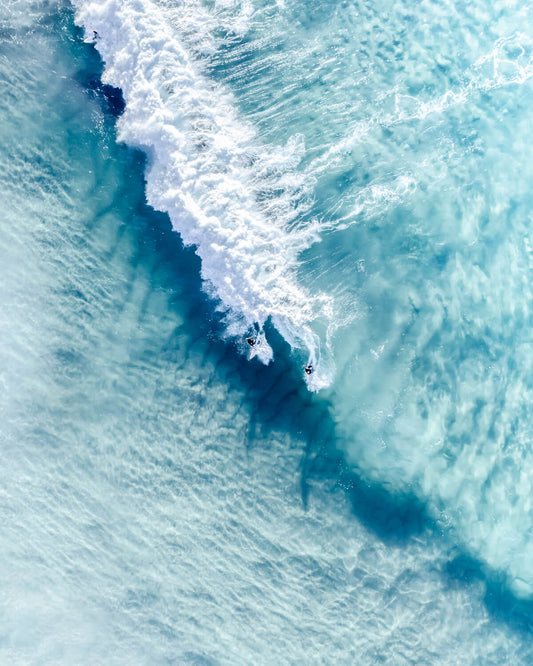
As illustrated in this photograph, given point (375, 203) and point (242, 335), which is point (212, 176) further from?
point (375, 203)

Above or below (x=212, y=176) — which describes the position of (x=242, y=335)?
below

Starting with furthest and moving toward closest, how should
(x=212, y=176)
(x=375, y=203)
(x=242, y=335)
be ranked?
(x=375, y=203) → (x=242, y=335) → (x=212, y=176)

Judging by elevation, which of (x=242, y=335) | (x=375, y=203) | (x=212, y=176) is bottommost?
(x=242, y=335)

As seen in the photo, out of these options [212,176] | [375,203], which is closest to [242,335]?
[212,176]

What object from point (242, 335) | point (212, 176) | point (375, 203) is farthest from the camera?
point (375, 203)
